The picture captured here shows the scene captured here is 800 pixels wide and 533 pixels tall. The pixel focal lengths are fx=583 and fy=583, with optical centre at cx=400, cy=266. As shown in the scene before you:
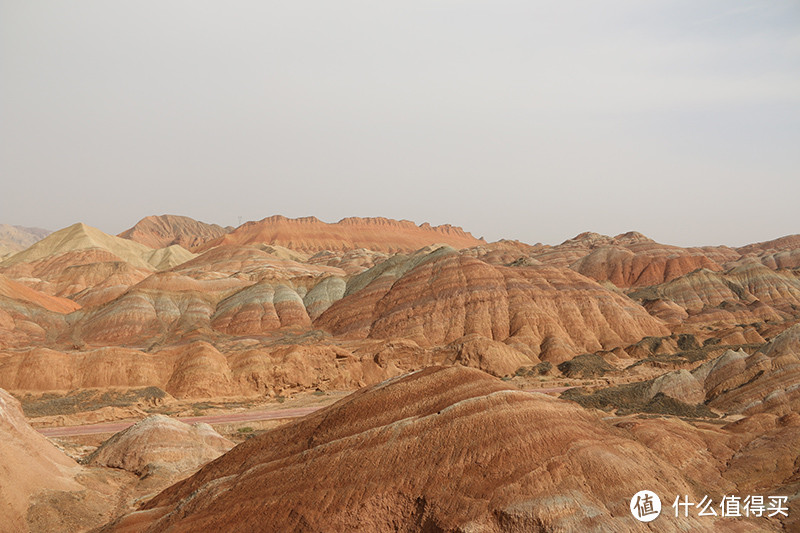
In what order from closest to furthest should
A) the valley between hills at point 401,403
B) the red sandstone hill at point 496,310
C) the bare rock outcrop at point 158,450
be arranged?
1. the valley between hills at point 401,403
2. the bare rock outcrop at point 158,450
3. the red sandstone hill at point 496,310

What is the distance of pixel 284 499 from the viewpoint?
14.1 m

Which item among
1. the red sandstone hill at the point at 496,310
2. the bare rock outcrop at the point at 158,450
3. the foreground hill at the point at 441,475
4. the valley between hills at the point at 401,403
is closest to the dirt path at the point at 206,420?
the valley between hills at the point at 401,403

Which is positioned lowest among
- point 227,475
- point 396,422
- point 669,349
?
point 669,349

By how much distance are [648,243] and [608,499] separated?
154 m

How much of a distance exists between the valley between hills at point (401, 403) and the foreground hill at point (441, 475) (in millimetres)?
55

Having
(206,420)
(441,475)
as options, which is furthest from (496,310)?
(441,475)

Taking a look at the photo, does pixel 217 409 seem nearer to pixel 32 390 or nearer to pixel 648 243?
pixel 32 390

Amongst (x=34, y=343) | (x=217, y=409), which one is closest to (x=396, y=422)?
(x=217, y=409)

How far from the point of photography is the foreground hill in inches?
500

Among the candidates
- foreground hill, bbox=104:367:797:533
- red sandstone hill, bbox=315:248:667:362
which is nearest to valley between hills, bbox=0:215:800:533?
foreground hill, bbox=104:367:797:533

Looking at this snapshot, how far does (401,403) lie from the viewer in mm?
17203

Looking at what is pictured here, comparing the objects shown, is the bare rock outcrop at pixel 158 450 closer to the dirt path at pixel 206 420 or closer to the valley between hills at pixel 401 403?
the valley between hills at pixel 401 403

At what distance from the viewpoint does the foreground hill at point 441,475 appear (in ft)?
41.6

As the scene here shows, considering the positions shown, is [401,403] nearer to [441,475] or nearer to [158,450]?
[441,475]
